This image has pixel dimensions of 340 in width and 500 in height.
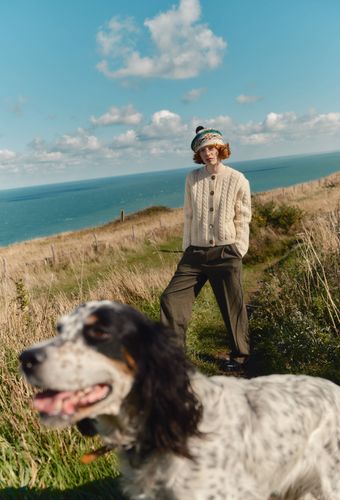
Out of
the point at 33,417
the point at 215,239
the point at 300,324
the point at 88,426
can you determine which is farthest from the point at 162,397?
the point at 300,324

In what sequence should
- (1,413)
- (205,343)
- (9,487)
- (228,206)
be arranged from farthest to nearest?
1. (205,343)
2. (228,206)
3. (1,413)
4. (9,487)

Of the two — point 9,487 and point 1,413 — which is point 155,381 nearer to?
point 9,487

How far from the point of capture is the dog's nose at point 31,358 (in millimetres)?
1948

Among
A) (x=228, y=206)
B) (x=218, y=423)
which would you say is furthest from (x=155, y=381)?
(x=228, y=206)

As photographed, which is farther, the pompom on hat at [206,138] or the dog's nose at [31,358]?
the pompom on hat at [206,138]

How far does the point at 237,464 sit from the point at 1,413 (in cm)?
256

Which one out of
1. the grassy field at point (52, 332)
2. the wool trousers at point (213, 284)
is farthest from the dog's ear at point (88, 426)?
the wool trousers at point (213, 284)

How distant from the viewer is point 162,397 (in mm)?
2041

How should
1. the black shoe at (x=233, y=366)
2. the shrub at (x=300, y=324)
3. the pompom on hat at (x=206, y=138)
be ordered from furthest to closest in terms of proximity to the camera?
1. the black shoe at (x=233, y=366)
2. the shrub at (x=300, y=324)
3. the pompom on hat at (x=206, y=138)

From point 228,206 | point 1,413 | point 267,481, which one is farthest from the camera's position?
point 228,206

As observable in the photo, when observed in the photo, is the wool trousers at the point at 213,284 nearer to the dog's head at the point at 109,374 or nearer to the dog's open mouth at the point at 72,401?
the dog's head at the point at 109,374

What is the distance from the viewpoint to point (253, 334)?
6.41 meters

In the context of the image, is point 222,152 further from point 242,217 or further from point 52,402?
point 52,402

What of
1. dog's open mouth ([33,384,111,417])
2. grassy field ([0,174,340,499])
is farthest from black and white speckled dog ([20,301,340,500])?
grassy field ([0,174,340,499])
